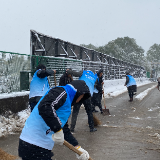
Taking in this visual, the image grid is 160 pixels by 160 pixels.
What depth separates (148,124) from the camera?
295 inches

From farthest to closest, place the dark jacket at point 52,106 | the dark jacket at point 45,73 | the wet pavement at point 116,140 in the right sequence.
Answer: the dark jacket at point 45,73 < the wet pavement at point 116,140 < the dark jacket at point 52,106

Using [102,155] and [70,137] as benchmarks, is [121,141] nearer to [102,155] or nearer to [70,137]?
[102,155]

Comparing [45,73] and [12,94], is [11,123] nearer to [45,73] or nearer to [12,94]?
[12,94]

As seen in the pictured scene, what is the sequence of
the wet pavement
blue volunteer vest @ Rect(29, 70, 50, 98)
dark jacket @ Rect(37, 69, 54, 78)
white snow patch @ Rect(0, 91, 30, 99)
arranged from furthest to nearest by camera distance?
white snow patch @ Rect(0, 91, 30, 99)
blue volunteer vest @ Rect(29, 70, 50, 98)
dark jacket @ Rect(37, 69, 54, 78)
the wet pavement

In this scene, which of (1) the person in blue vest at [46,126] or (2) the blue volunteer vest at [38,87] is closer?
(1) the person in blue vest at [46,126]

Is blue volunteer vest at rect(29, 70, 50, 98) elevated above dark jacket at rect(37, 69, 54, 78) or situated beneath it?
situated beneath

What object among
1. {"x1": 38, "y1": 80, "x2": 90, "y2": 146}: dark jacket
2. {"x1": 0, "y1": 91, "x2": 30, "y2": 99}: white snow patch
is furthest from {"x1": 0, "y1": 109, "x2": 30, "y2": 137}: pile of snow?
{"x1": 38, "y1": 80, "x2": 90, "y2": 146}: dark jacket

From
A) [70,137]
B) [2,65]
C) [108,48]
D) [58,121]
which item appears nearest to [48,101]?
[58,121]

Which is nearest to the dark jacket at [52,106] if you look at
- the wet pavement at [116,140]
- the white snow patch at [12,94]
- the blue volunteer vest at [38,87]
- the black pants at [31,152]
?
the black pants at [31,152]

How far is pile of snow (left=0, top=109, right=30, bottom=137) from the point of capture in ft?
20.7

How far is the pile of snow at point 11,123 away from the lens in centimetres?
629

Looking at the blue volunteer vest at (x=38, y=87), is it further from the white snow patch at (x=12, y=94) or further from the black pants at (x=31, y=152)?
the black pants at (x=31, y=152)

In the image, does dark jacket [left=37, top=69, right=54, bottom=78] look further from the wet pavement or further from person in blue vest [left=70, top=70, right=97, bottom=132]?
the wet pavement

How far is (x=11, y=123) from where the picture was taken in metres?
6.75
